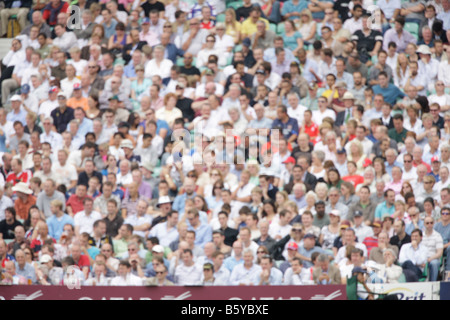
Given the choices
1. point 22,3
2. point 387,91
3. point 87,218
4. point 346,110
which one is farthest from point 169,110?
point 22,3

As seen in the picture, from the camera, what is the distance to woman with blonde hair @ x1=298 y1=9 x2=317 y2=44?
1783cm

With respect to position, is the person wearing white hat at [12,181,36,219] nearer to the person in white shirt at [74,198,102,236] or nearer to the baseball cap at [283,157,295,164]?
the person in white shirt at [74,198,102,236]

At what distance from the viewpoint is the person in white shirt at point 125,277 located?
14.2m

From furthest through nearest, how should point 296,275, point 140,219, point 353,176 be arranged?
point 353,176
point 140,219
point 296,275

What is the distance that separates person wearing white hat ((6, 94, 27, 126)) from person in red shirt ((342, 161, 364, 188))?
5853 millimetres

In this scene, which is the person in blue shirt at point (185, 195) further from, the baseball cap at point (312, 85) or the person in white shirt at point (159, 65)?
the baseball cap at point (312, 85)

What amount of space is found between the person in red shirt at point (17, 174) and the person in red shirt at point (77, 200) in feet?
3.40

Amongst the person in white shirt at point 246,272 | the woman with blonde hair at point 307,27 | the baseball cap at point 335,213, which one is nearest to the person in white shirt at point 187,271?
the person in white shirt at point 246,272

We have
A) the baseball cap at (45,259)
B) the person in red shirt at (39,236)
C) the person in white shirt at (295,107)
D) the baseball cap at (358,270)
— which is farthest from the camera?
the person in white shirt at (295,107)

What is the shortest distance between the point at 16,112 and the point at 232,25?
162 inches

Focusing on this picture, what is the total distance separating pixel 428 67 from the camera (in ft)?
55.9

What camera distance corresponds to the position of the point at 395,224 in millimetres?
14406

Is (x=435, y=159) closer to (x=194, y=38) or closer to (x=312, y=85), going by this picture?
(x=312, y=85)

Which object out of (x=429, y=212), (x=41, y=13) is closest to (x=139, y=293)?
(x=429, y=212)
